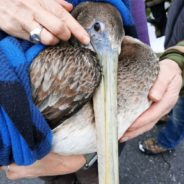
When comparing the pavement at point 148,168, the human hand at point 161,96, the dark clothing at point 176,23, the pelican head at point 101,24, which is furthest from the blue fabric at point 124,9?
the pavement at point 148,168

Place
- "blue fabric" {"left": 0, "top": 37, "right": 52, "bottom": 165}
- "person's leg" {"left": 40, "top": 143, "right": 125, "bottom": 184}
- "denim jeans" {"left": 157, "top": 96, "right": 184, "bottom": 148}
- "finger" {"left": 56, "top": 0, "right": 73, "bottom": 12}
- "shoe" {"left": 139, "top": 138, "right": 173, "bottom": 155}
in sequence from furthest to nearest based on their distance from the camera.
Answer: "shoe" {"left": 139, "top": 138, "right": 173, "bottom": 155} → "denim jeans" {"left": 157, "top": 96, "right": 184, "bottom": 148} → "person's leg" {"left": 40, "top": 143, "right": 125, "bottom": 184} → "finger" {"left": 56, "top": 0, "right": 73, "bottom": 12} → "blue fabric" {"left": 0, "top": 37, "right": 52, "bottom": 165}

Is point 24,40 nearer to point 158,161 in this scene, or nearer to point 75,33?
point 75,33

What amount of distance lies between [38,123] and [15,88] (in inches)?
3.9

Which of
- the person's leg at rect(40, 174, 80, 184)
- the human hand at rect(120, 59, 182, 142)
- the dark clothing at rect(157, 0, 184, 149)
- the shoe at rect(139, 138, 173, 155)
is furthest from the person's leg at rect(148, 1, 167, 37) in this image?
the human hand at rect(120, 59, 182, 142)

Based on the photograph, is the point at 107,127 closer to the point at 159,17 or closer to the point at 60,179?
the point at 60,179

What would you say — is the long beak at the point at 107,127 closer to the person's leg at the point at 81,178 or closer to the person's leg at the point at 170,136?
the person's leg at the point at 81,178

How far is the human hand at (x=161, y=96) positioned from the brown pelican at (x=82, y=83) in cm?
2

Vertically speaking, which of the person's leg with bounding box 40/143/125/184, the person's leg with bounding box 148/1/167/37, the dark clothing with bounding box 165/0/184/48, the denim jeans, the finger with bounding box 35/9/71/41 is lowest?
the denim jeans

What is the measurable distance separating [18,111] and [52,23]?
0.22m

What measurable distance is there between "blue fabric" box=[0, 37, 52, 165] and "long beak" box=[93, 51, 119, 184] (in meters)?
0.13

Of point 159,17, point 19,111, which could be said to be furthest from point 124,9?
point 159,17

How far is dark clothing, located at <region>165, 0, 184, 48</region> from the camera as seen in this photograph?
2.06 metres

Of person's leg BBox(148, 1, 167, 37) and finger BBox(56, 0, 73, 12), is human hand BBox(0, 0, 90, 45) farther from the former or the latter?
person's leg BBox(148, 1, 167, 37)

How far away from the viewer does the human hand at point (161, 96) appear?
114 centimetres
